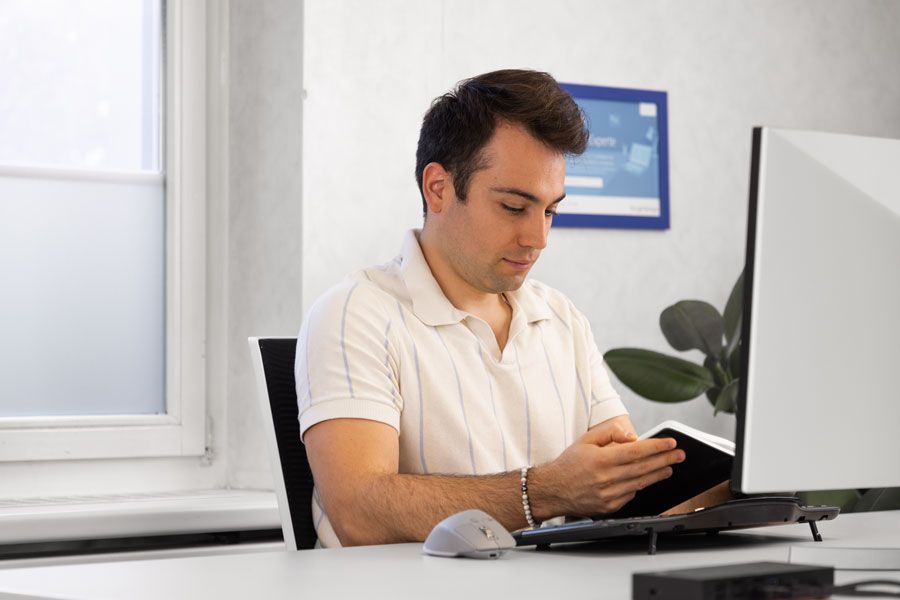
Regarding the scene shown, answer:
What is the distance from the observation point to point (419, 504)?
1.62 metres

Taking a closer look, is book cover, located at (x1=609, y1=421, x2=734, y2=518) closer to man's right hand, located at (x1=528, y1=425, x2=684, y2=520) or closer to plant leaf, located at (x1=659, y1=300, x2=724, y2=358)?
man's right hand, located at (x1=528, y1=425, x2=684, y2=520)

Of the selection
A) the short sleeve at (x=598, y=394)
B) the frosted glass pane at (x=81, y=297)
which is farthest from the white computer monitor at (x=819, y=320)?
the frosted glass pane at (x=81, y=297)

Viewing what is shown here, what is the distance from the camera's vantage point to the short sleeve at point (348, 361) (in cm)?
172

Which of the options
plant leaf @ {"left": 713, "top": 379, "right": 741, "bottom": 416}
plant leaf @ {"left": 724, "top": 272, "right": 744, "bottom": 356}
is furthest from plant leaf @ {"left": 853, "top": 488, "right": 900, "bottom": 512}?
plant leaf @ {"left": 724, "top": 272, "right": 744, "bottom": 356}

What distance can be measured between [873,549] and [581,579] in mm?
302

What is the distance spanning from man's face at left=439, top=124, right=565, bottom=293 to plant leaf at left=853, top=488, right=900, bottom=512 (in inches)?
44.7

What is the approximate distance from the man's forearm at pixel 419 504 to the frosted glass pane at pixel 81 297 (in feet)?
3.76

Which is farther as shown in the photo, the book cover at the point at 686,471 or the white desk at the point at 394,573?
the book cover at the point at 686,471

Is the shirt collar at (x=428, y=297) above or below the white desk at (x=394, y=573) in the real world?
above

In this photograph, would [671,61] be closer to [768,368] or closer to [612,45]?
[612,45]

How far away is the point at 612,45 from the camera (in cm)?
304

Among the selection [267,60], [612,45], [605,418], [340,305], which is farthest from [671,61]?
[340,305]

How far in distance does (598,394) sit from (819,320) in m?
1.08

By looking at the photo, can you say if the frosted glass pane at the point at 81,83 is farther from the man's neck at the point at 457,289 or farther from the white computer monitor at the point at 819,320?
the white computer monitor at the point at 819,320
